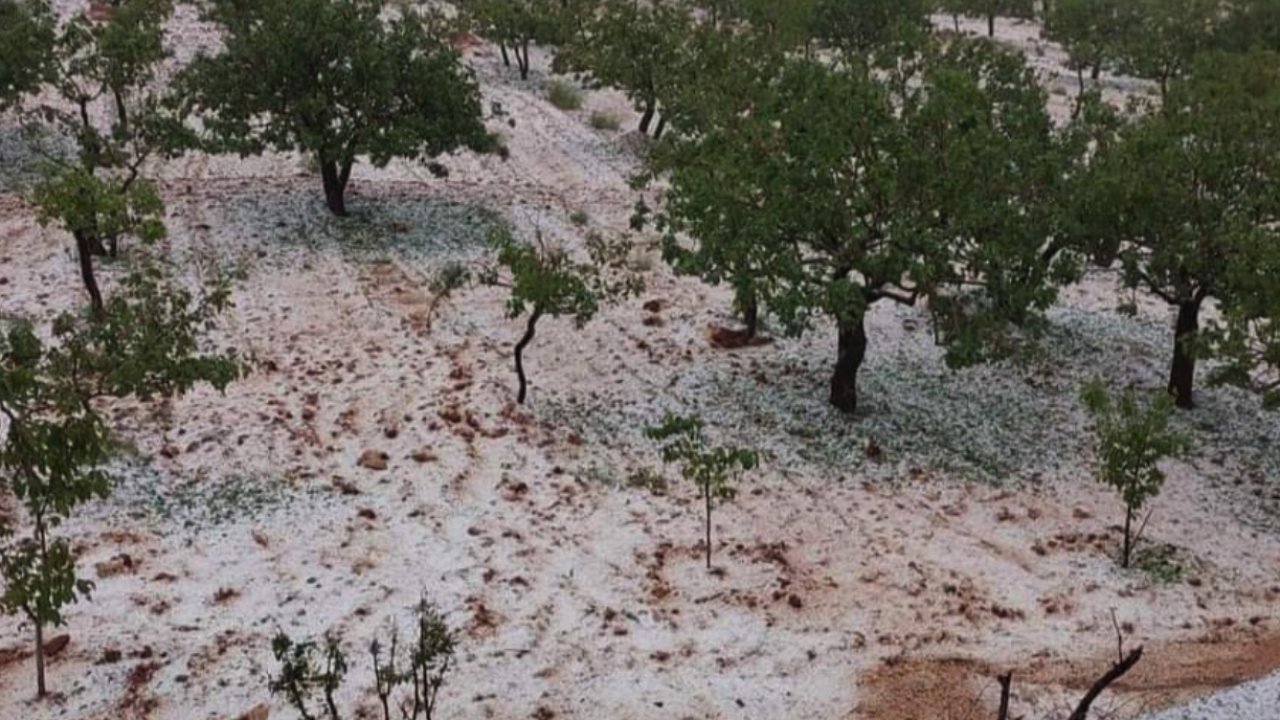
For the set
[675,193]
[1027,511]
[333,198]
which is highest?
[675,193]

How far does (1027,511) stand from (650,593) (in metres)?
5.99

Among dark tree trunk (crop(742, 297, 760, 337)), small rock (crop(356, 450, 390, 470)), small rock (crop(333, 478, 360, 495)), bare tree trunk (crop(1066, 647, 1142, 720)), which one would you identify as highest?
bare tree trunk (crop(1066, 647, 1142, 720))

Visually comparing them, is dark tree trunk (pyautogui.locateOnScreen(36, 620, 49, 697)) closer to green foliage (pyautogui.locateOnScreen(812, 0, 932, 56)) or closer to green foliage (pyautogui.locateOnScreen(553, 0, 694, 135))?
green foliage (pyautogui.locateOnScreen(553, 0, 694, 135))

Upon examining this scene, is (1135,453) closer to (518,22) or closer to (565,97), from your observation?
(565,97)

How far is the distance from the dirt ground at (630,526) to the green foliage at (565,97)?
17839 mm

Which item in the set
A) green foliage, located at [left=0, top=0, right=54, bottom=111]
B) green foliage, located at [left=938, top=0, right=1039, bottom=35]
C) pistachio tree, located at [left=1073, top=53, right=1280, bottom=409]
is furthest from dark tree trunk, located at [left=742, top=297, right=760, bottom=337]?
Answer: green foliage, located at [left=938, top=0, right=1039, bottom=35]

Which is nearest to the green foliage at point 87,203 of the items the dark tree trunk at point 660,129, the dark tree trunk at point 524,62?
the dark tree trunk at point 660,129

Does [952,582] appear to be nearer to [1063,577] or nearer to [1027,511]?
[1063,577]

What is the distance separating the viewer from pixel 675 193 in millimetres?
19719

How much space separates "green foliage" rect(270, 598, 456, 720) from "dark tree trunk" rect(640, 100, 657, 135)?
26.3 m

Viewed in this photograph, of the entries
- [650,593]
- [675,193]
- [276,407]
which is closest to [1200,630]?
[650,593]

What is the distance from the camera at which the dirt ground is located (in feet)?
40.5

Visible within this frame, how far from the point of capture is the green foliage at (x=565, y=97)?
42.4 meters

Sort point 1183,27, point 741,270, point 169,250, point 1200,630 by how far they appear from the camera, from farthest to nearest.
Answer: point 1183,27, point 169,250, point 741,270, point 1200,630
